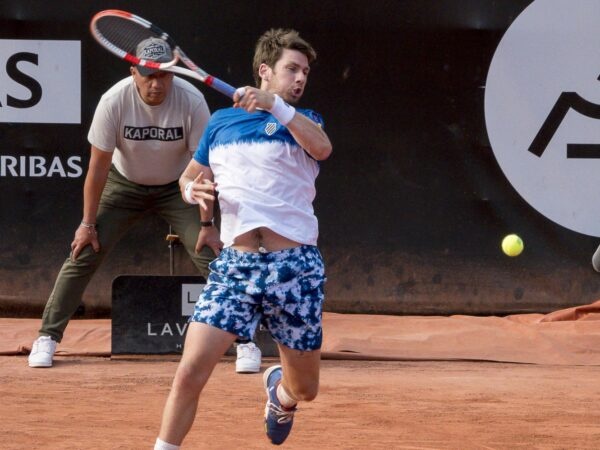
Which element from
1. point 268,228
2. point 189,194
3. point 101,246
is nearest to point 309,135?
point 268,228

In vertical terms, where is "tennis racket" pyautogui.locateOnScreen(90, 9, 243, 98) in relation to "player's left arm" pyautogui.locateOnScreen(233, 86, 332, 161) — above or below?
above

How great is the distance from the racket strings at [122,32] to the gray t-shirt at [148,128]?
1.39 metres

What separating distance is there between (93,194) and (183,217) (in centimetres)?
46

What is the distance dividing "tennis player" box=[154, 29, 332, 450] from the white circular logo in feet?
11.2

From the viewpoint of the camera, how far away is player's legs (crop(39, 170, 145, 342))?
230 inches

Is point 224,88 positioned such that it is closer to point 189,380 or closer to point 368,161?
point 189,380

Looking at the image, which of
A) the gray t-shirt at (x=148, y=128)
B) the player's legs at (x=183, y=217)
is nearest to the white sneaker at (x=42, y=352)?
the player's legs at (x=183, y=217)

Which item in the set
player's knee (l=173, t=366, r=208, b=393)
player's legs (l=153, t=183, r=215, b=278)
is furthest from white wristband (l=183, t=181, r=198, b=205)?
player's legs (l=153, t=183, r=215, b=278)

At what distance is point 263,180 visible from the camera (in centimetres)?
372

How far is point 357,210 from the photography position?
712 cm

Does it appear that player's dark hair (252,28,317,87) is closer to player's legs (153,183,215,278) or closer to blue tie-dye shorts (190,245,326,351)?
blue tie-dye shorts (190,245,326,351)

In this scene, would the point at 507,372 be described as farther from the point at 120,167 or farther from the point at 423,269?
the point at 120,167

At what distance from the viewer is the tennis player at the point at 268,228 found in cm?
360

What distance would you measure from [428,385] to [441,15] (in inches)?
101
